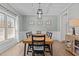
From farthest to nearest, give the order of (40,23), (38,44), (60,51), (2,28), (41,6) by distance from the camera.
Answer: (40,23), (41,6), (2,28), (60,51), (38,44)

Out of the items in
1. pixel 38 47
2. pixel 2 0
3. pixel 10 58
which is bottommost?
pixel 38 47

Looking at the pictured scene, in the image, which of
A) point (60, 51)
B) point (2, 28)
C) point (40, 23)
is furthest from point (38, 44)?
point (40, 23)

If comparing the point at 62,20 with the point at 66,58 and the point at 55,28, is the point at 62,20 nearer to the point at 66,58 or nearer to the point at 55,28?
the point at 55,28

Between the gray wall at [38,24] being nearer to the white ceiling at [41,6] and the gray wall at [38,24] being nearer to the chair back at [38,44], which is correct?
the white ceiling at [41,6]

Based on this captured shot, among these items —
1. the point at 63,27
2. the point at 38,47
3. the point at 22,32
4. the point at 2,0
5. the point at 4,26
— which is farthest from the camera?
the point at 22,32

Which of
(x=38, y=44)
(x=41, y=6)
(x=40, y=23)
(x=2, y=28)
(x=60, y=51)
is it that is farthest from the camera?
(x=40, y=23)

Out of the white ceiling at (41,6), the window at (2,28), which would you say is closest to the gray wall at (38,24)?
the white ceiling at (41,6)

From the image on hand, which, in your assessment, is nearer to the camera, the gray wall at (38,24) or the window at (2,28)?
the window at (2,28)

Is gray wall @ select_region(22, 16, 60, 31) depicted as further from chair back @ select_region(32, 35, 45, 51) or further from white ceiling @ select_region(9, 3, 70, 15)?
chair back @ select_region(32, 35, 45, 51)

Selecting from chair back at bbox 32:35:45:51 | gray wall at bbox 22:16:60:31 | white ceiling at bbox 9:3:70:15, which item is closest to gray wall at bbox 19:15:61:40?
gray wall at bbox 22:16:60:31

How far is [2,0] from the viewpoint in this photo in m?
1.10

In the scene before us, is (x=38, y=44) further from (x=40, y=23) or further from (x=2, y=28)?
(x=40, y=23)

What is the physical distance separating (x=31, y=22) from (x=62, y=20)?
2560 millimetres

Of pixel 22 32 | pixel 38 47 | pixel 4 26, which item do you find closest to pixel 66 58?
pixel 38 47
